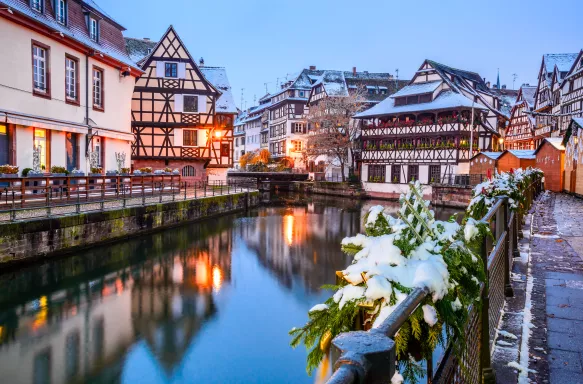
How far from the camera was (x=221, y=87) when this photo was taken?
4400 cm

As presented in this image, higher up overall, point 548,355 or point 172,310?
point 548,355

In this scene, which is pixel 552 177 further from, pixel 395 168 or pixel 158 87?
pixel 158 87

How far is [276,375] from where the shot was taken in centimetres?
862

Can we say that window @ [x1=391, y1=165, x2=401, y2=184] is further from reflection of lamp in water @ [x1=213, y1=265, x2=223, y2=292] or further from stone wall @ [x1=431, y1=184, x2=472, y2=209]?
reflection of lamp in water @ [x1=213, y1=265, x2=223, y2=292]

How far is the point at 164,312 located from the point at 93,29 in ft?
58.6

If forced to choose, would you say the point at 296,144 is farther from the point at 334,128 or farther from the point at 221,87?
the point at 221,87

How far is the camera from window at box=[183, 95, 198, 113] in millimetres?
37625

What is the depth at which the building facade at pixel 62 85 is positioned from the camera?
60.8 feet

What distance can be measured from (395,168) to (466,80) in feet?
48.9

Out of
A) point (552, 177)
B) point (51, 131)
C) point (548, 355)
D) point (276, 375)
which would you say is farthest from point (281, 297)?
point (552, 177)

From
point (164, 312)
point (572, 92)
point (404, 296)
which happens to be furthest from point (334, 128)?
point (404, 296)

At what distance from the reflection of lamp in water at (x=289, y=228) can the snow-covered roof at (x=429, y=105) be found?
18202 mm

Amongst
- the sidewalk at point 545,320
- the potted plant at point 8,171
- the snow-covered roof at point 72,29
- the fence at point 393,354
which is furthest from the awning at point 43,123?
the fence at point 393,354

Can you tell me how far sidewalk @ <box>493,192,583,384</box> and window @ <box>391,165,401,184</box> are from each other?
3674 centimetres
